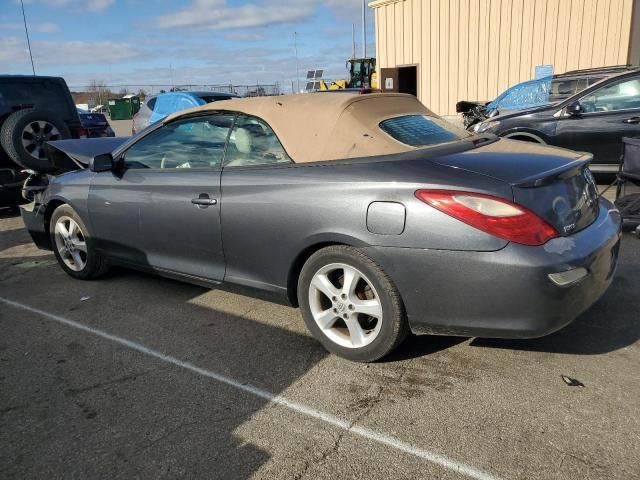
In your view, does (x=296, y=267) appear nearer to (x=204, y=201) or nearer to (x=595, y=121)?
(x=204, y=201)

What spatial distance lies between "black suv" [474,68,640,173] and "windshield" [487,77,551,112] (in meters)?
2.39

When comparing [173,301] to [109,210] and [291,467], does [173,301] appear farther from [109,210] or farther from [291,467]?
[291,467]

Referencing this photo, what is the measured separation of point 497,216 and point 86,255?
370 centimetres

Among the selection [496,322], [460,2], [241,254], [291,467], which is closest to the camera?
[291,467]

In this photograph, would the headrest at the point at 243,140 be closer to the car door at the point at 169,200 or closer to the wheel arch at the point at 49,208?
the car door at the point at 169,200

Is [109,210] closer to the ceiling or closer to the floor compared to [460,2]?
closer to the floor

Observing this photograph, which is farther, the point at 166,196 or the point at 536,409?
the point at 166,196

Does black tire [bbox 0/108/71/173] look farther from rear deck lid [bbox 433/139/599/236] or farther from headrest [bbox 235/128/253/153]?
rear deck lid [bbox 433/139/599/236]

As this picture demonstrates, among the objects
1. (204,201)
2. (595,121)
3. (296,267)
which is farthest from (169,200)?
(595,121)

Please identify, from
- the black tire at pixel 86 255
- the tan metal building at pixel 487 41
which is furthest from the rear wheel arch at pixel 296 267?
the tan metal building at pixel 487 41

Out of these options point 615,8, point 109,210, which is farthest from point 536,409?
point 615,8

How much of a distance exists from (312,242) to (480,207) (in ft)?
3.24

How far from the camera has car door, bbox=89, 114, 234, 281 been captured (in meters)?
3.74

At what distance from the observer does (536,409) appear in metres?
2.63
